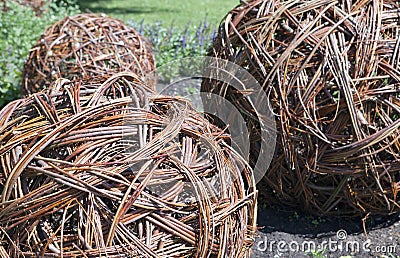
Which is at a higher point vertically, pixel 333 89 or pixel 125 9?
pixel 333 89

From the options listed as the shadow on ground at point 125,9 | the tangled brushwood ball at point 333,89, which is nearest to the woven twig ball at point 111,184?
the tangled brushwood ball at point 333,89

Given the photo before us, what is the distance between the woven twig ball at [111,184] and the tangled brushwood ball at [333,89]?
99cm

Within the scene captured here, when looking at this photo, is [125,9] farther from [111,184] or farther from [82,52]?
[111,184]

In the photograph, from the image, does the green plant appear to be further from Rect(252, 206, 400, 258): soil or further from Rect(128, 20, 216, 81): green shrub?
Rect(128, 20, 216, 81): green shrub

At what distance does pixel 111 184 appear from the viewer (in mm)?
1665

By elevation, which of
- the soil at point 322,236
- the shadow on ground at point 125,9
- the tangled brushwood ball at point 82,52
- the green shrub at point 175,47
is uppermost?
the tangled brushwood ball at point 82,52

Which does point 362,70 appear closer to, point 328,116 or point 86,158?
point 328,116

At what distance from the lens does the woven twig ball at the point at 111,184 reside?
1.64 metres

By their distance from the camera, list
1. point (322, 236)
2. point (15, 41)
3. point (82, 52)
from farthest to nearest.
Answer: point (15, 41)
point (82, 52)
point (322, 236)

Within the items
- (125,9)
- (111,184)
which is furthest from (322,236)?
(125,9)

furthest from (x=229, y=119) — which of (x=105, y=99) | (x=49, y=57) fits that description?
(x=49, y=57)

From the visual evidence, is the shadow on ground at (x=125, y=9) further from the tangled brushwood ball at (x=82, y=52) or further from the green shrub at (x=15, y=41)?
the tangled brushwood ball at (x=82, y=52)

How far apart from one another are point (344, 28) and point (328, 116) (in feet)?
1.55

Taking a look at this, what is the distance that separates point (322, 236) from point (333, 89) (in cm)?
87
